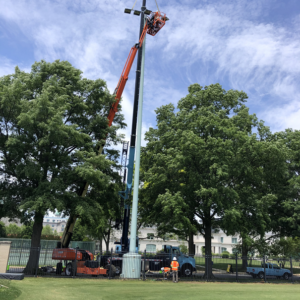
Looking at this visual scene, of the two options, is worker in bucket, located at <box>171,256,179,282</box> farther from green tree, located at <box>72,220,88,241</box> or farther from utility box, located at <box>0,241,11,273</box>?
green tree, located at <box>72,220,88,241</box>

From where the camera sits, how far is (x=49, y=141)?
2108 centimetres

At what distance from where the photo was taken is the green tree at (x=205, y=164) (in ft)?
74.5

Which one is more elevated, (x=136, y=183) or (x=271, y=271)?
(x=136, y=183)

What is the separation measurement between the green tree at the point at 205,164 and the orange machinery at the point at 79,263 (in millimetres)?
6395

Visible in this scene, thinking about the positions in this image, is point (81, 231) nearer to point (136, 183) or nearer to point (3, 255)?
point (136, 183)

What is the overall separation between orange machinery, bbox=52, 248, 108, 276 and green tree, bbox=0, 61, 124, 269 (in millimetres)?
1920

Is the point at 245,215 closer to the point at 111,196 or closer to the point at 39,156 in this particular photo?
the point at 111,196

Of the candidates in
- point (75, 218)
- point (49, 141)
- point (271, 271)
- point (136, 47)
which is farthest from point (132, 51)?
point (271, 271)

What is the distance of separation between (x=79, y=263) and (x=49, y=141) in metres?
9.15

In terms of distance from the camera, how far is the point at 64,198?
70.7ft

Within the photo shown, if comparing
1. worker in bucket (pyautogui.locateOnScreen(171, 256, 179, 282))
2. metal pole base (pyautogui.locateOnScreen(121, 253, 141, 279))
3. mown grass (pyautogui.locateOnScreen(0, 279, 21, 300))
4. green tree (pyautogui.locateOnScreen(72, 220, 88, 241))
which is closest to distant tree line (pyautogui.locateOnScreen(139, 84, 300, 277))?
worker in bucket (pyautogui.locateOnScreen(171, 256, 179, 282))

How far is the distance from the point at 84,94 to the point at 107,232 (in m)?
24.6

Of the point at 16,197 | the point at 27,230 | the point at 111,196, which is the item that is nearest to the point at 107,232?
the point at 111,196

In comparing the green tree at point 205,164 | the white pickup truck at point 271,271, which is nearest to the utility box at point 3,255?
the green tree at point 205,164
